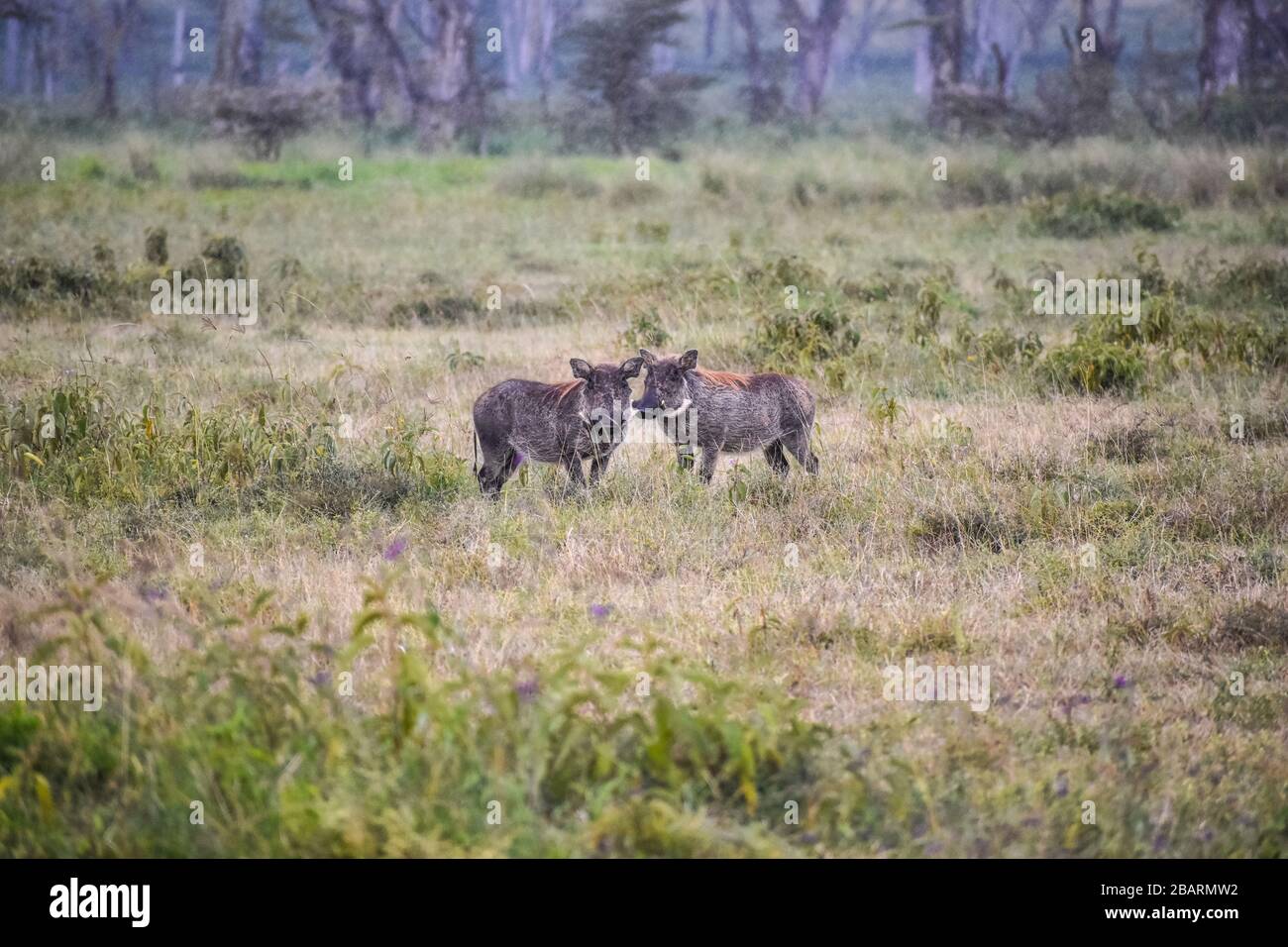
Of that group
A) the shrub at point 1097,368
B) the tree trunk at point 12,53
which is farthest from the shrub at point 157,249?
the tree trunk at point 12,53

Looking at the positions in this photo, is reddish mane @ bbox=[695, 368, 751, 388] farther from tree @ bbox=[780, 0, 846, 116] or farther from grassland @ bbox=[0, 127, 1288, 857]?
tree @ bbox=[780, 0, 846, 116]

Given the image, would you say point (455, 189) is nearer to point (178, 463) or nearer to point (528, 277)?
point (528, 277)

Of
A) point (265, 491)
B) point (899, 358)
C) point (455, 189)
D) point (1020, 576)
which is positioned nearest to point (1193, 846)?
point (1020, 576)

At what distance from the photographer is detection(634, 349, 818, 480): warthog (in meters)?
7.35

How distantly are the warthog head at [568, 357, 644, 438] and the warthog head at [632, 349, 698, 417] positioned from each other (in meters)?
0.29

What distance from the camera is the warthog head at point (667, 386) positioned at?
732 centimetres

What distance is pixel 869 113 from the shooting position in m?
34.4

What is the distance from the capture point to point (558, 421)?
7168 mm

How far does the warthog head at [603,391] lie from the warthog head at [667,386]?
0.29 meters

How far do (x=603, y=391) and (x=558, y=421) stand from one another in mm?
322

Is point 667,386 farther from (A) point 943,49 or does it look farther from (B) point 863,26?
(B) point 863,26

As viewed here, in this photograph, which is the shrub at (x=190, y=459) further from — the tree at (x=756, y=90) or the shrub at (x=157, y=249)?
the tree at (x=756, y=90)

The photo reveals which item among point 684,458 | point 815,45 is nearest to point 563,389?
point 684,458

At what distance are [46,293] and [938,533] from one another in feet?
28.3
